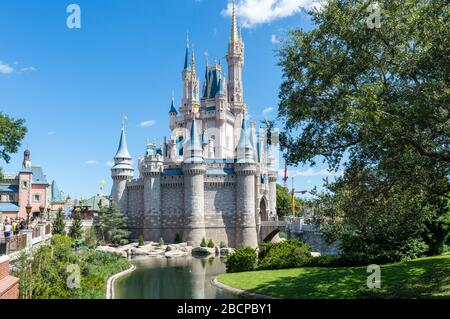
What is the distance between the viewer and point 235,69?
217 feet

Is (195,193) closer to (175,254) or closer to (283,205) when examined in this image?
(175,254)

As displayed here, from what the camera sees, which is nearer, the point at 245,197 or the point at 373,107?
the point at 373,107

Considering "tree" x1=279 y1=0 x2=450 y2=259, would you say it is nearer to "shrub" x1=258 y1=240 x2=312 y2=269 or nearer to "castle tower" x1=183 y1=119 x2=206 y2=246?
"shrub" x1=258 y1=240 x2=312 y2=269

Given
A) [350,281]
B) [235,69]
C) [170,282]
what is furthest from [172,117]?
[350,281]

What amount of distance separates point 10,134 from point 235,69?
4557 centimetres

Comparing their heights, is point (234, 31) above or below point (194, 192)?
above

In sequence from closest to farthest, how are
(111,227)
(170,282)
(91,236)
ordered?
(170,282) → (91,236) → (111,227)

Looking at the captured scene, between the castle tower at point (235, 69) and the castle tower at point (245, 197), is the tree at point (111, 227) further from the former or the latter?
the castle tower at point (235, 69)

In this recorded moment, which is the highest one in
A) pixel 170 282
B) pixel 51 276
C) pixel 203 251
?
pixel 51 276

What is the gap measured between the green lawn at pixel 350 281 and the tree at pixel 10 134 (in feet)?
44.7

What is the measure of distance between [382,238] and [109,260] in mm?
19120

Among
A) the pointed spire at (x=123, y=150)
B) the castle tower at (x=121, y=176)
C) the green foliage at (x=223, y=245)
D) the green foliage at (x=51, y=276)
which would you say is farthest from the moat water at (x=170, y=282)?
the pointed spire at (x=123, y=150)

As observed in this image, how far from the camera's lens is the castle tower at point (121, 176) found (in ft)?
181

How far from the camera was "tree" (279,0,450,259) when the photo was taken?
1284 centimetres
